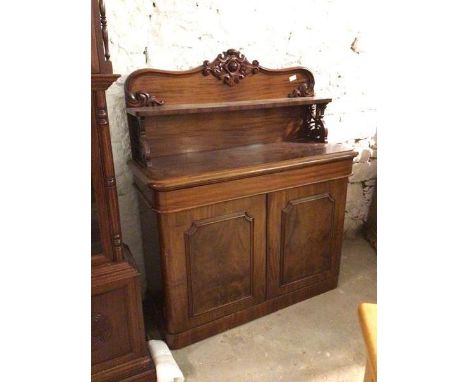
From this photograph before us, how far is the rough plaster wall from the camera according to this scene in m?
1.69

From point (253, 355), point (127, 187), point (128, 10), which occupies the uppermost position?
point (128, 10)

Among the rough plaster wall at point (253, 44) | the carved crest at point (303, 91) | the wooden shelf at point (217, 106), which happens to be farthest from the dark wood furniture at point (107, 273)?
the carved crest at point (303, 91)

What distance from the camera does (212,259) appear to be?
5.43 feet

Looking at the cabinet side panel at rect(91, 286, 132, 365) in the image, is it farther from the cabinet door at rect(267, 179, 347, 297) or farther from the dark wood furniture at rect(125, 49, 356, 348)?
the cabinet door at rect(267, 179, 347, 297)

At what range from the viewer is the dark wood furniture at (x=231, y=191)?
5.11 feet

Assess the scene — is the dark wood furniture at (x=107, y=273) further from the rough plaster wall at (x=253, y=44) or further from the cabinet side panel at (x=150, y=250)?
the rough plaster wall at (x=253, y=44)

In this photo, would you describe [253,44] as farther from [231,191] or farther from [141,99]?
[231,191]

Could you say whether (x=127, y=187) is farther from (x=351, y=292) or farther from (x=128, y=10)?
(x=351, y=292)

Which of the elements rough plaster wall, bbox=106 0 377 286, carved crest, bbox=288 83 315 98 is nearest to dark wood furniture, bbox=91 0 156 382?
rough plaster wall, bbox=106 0 377 286

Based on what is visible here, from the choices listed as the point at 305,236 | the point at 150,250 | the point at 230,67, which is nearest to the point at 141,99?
the point at 230,67
